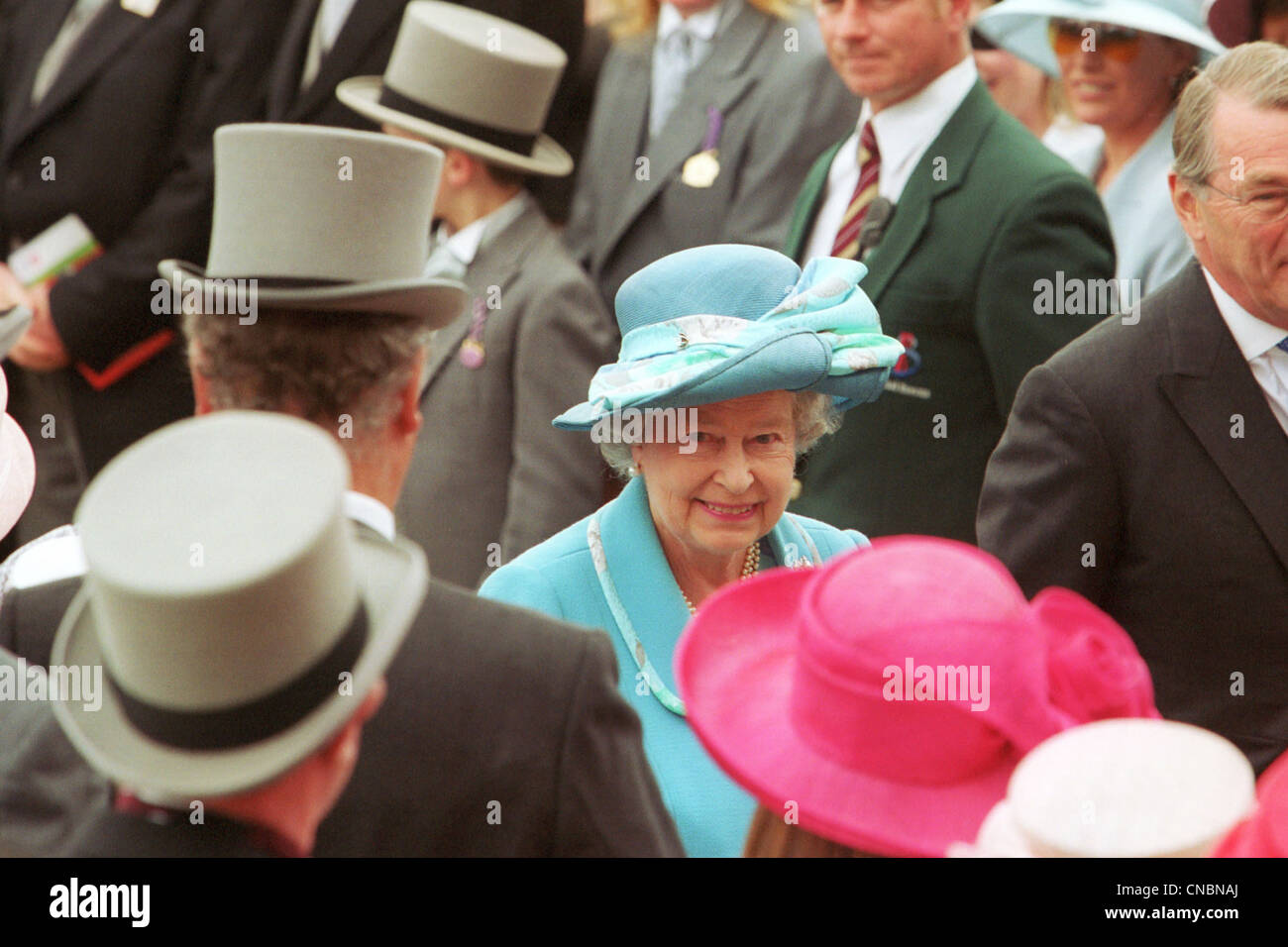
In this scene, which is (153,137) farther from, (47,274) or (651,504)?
(651,504)

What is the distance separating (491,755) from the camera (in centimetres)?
220

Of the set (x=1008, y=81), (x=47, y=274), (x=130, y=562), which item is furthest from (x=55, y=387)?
(x=130, y=562)

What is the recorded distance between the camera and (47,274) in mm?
5582

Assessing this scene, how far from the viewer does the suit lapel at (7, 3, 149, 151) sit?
18.2 ft

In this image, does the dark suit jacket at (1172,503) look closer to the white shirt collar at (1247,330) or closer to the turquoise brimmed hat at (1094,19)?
the white shirt collar at (1247,330)

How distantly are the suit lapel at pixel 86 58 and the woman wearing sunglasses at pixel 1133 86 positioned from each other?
266cm

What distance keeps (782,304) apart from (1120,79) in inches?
73.0

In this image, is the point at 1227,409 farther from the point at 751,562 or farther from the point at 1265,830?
the point at 1265,830

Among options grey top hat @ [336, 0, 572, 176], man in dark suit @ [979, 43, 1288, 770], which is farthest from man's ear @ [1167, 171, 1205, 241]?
grey top hat @ [336, 0, 572, 176]

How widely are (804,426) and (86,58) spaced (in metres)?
3.17

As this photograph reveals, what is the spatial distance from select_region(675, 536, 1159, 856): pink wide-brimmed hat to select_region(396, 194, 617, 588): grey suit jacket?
2.55m

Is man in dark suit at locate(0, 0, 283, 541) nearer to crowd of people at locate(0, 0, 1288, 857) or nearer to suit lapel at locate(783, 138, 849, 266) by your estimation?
crowd of people at locate(0, 0, 1288, 857)

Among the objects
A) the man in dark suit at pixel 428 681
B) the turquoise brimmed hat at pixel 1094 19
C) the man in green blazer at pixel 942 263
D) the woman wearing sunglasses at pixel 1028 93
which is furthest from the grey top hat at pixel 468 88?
the man in dark suit at pixel 428 681

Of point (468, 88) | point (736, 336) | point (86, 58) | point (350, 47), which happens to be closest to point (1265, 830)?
point (736, 336)
